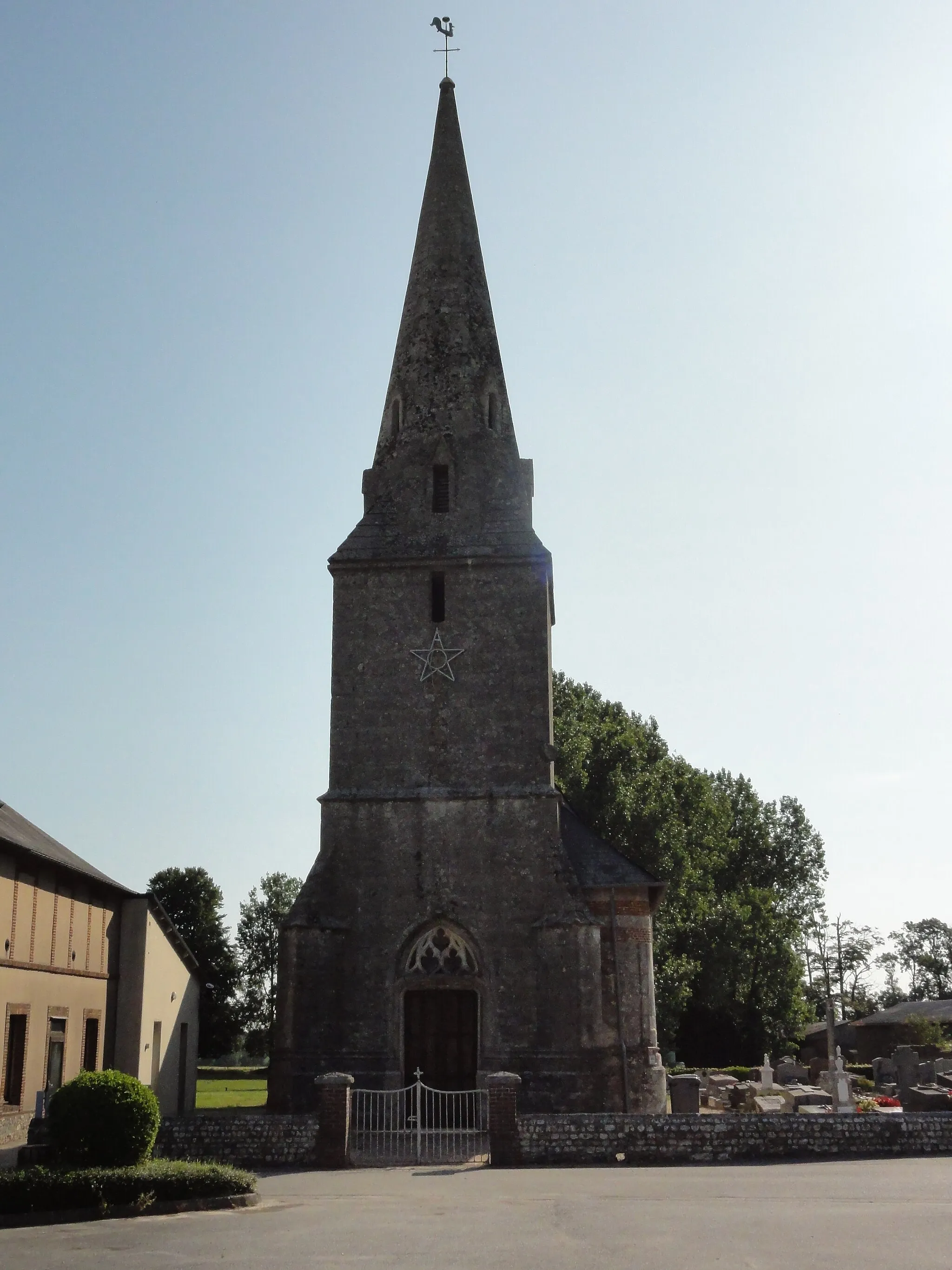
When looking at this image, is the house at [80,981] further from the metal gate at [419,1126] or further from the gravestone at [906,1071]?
the gravestone at [906,1071]

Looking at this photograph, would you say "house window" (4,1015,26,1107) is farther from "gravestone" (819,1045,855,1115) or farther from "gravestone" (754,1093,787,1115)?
"gravestone" (819,1045,855,1115)

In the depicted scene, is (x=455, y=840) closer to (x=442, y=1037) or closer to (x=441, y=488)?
(x=442, y=1037)

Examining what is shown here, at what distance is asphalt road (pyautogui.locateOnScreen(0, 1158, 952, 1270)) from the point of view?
29.9ft

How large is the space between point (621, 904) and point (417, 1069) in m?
6.02

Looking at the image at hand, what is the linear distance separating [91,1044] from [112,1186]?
11.9 meters

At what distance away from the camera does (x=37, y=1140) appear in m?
15.4

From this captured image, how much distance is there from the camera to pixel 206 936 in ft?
196

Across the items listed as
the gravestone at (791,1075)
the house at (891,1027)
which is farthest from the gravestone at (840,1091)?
the house at (891,1027)

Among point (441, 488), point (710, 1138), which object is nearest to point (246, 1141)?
point (710, 1138)

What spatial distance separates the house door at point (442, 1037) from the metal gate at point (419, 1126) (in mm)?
319

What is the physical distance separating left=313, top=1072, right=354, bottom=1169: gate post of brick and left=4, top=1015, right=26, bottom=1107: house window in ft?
23.3

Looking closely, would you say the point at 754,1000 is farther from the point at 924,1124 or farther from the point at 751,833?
the point at 924,1124

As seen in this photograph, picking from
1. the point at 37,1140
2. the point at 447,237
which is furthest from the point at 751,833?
the point at 37,1140

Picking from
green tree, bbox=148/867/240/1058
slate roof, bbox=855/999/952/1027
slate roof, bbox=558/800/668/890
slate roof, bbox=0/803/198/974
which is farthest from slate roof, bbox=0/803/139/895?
slate roof, bbox=855/999/952/1027
